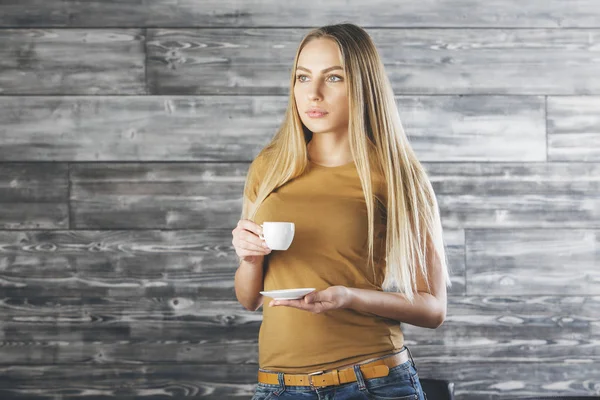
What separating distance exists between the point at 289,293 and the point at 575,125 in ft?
4.85

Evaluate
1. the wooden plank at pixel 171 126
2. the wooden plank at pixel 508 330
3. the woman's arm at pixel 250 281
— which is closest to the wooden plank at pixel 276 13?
the wooden plank at pixel 171 126

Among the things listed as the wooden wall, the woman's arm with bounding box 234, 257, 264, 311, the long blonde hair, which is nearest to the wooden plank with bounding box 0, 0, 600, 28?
the wooden wall

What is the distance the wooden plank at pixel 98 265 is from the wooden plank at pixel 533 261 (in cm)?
90

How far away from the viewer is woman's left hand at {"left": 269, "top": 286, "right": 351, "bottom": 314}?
118 centimetres

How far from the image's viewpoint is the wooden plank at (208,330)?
85.5 inches

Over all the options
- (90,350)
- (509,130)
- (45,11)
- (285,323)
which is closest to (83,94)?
(45,11)

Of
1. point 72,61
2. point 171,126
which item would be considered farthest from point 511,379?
point 72,61

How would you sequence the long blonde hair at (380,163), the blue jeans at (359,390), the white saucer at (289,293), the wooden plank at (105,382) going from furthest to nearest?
the wooden plank at (105,382), the long blonde hair at (380,163), the blue jeans at (359,390), the white saucer at (289,293)

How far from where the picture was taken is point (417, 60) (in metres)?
2.20

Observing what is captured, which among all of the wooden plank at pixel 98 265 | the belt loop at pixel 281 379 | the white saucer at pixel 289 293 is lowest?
the belt loop at pixel 281 379

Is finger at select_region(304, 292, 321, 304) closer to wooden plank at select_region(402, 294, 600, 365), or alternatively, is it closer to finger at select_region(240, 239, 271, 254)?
finger at select_region(240, 239, 271, 254)

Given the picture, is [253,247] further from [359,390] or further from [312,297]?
[359,390]

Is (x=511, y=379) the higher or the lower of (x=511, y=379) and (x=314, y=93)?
the lower

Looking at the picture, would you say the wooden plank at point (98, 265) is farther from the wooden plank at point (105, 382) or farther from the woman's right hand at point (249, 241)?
the woman's right hand at point (249, 241)
